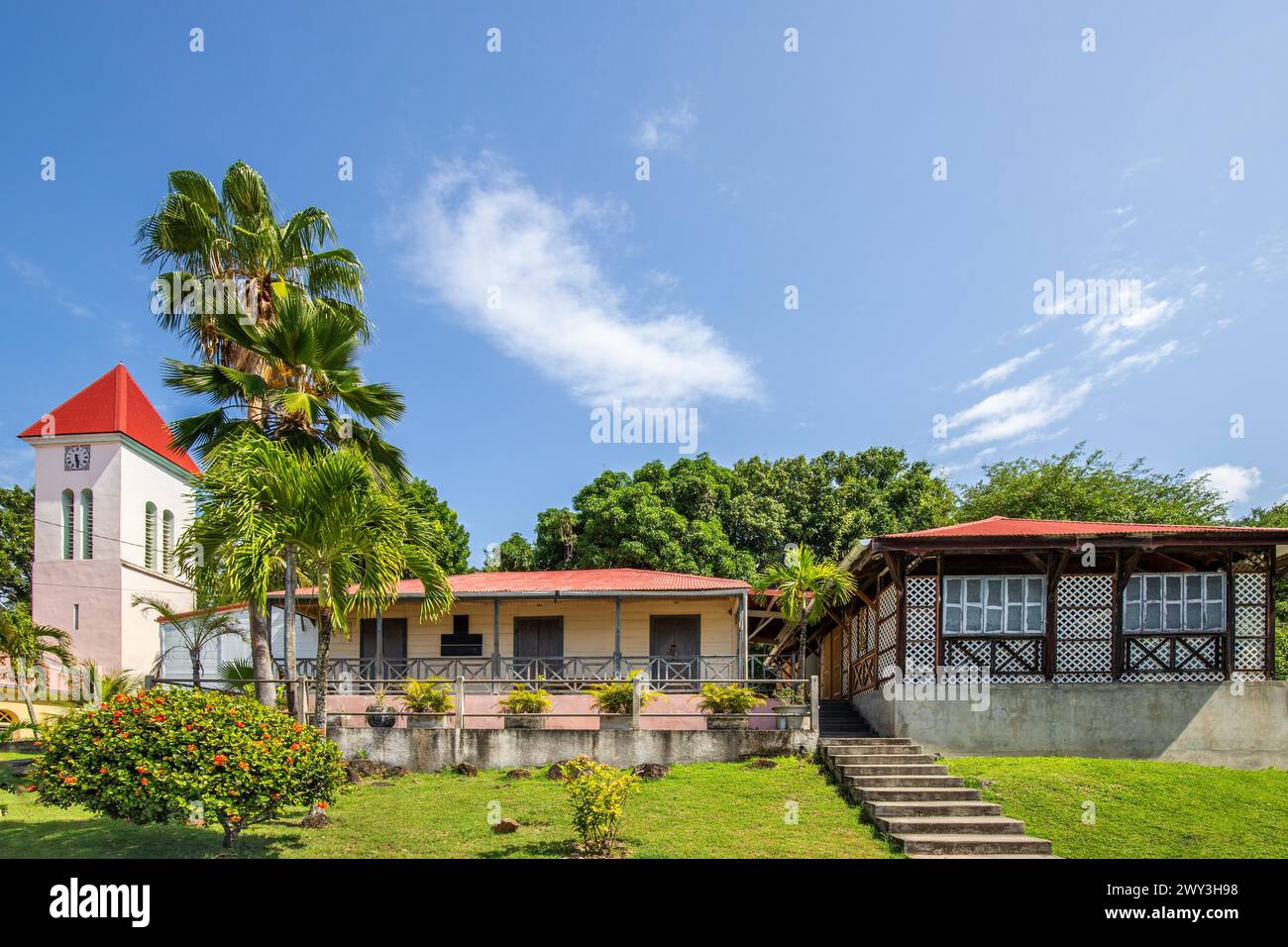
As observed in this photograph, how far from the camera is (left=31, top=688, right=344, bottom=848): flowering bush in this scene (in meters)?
8.87

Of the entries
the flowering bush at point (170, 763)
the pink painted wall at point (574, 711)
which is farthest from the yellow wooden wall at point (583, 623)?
the flowering bush at point (170, 763)

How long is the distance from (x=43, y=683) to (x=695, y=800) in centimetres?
2107

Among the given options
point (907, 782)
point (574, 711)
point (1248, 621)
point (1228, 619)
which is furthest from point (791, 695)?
point (1248, 621)

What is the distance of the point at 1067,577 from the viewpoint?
1606 cm

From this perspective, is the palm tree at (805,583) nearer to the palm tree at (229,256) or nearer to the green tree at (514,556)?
the palm tree at (229,256)

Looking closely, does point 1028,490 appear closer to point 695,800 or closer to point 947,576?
point 947,576

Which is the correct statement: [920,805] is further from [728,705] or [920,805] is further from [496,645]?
[496,645]

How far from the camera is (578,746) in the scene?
14859mm

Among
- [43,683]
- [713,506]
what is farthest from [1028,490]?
[43,683]

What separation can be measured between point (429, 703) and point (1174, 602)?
1315cm

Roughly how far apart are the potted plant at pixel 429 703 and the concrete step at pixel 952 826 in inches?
304

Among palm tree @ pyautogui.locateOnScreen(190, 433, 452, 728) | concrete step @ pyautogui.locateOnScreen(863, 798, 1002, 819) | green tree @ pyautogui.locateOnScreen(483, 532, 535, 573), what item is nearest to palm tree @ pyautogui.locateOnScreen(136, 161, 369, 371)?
palm tree @ pyautogui.locateOnScreen(190, 433, 452, 728)

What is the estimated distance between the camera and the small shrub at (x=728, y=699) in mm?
15188

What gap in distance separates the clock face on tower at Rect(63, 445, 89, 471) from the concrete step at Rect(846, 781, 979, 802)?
27979 mm
